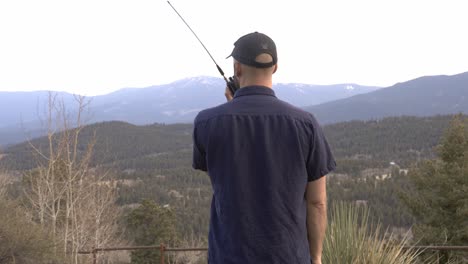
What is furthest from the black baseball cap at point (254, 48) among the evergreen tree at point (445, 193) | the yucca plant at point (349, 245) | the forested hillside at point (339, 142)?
the forested hillside at point (339, 142)

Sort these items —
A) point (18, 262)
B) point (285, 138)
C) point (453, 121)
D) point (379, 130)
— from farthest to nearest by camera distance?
1. point (379, 130)
2. point (453, 121)
3. point (18, 262)
4. point (285, 138)

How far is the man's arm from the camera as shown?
6.01 ft

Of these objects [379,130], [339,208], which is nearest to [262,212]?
[339,208]

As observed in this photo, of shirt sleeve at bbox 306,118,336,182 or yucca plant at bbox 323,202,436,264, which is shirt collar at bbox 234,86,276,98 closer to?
shirt sleeve at bbox 306,118,336,182

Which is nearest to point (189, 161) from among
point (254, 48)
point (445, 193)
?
point (445, 193)

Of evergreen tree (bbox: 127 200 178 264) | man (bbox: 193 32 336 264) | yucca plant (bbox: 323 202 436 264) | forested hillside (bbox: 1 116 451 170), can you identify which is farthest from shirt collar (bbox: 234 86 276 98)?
forested hillside (bbox: 1 116 451 170)

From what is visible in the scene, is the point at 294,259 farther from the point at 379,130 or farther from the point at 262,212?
the point at 379,130

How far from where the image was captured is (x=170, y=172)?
6881 centimetres

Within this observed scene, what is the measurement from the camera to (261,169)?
68.2 inches

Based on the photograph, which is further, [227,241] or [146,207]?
[146,207]

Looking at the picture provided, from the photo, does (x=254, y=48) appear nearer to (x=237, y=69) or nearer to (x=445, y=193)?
(x=237, y=69)

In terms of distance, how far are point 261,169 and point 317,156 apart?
21 centimetres

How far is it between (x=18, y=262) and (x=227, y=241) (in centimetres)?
466

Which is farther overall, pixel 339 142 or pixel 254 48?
pixel 339 142
